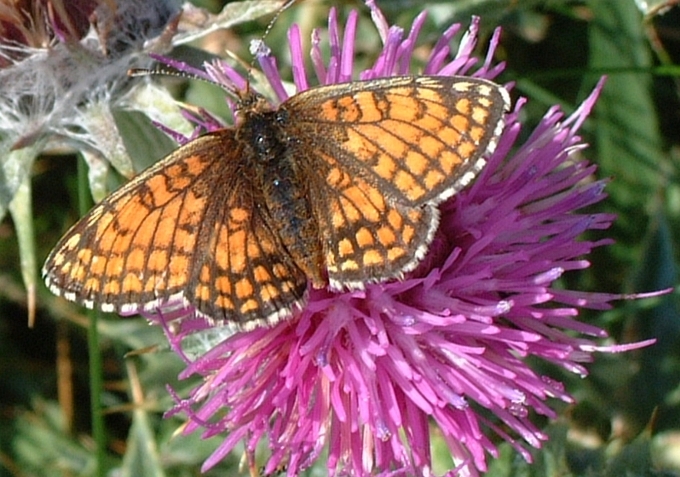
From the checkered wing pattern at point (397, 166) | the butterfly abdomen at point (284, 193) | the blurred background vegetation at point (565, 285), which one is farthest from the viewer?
the blurred background vegetation at point (565, 285)

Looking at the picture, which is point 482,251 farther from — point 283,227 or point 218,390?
point 218,390

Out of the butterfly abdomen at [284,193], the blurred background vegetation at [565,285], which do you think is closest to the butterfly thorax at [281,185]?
the butterfly abdomen at [284,193]

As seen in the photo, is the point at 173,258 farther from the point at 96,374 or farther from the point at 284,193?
the point at 96,374

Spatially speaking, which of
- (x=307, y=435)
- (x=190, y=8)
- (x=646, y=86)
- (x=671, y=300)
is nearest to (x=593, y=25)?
(x=646, y=86)

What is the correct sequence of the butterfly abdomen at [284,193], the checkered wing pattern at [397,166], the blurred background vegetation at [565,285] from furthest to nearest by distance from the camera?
the blurred background vegetation at [565,285], the butterfly abdomen at [284,193], the checkered wing pattern at [397,166]

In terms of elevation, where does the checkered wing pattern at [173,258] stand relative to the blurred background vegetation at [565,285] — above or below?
above

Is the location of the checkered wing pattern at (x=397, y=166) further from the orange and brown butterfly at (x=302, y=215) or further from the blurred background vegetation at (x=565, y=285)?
the blurred background vegetation at (x=565, y=285)
